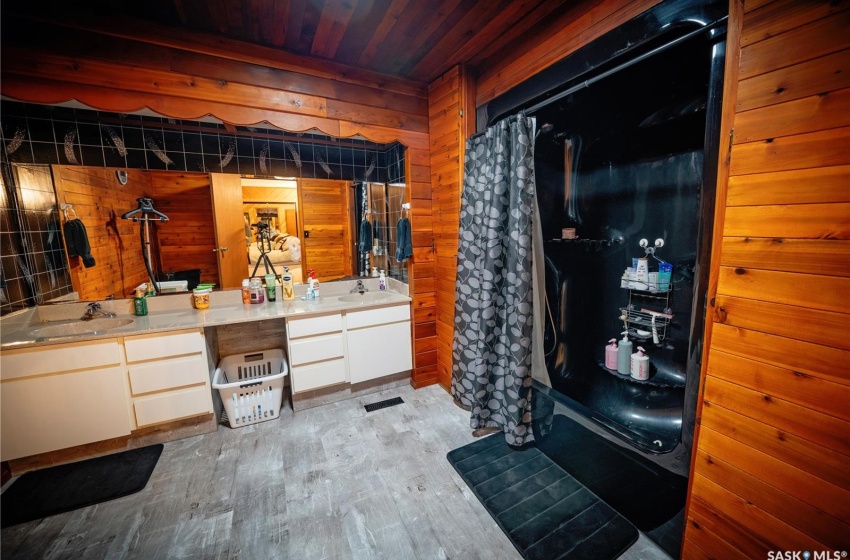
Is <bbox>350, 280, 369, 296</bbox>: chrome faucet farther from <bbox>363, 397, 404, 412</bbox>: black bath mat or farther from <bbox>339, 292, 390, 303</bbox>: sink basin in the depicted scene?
<bbox>363, 397, 404, 412</bbox>: black bath mat

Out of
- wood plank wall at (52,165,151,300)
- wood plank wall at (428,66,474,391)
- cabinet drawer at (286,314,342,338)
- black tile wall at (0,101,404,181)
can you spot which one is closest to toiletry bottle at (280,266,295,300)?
cabinet drawer at (286,314,342,338)

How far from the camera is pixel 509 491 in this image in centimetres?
161

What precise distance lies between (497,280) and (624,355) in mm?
896

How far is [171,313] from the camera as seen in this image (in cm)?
223

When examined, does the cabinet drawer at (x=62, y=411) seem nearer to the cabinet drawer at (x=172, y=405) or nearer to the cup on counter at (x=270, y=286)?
the cabinet drawer at (x=172, y=405)

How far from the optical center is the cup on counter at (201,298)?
2.31 meters

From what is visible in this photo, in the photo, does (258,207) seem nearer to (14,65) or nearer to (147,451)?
(14,65)

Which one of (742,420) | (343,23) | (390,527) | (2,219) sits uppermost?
(343,23)

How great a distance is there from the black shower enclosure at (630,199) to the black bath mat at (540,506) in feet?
1.31

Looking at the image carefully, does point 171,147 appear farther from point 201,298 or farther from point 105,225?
point 201,298

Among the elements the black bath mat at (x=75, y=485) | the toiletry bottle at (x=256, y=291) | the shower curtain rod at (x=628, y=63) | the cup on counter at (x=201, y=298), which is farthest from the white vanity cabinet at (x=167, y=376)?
the shower curtain rod at (x=628, y=63)

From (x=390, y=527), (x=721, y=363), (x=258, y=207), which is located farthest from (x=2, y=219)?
(x=721, y=363)

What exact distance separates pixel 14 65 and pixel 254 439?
2335mm

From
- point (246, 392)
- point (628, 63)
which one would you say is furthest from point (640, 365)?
point (246, 392)
